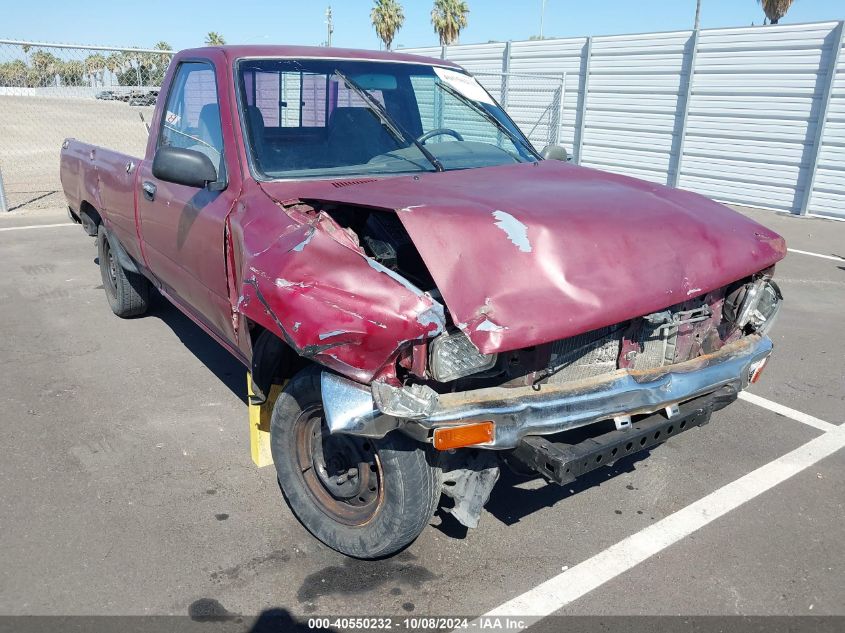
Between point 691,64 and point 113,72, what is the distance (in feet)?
36.6

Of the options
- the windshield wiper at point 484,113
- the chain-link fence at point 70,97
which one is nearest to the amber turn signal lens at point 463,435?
the windshield wiper at point 484,113

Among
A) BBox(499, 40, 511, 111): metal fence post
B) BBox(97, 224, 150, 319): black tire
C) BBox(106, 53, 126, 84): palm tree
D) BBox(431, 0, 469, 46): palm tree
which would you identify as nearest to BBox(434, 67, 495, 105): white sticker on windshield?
BBox(97, 224, 150, 319): black tire

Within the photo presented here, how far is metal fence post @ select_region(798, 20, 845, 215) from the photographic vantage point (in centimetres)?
1157

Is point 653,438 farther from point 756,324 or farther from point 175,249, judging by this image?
point 175,249

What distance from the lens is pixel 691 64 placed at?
1394cm

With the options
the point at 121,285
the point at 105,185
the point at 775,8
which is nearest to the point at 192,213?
the point at 105,185

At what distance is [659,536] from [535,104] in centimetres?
1556

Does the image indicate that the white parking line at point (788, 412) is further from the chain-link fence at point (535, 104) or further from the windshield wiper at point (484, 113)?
the chain-link fence at point (535, 104)

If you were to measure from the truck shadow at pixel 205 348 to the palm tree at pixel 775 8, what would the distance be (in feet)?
105

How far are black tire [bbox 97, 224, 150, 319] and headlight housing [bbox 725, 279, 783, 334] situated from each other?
4.63 metres

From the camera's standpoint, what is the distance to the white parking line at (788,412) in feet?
14.0

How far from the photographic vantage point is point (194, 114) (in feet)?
12.8

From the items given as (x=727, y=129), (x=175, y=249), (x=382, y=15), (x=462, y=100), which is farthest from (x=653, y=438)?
(x=382, y=15)

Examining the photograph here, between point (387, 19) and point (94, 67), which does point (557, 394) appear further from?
point (387, 19)
